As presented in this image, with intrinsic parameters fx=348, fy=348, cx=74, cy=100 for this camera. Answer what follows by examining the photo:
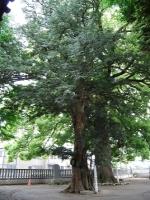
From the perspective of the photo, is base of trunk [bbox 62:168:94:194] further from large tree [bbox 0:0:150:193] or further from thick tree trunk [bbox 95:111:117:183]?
thick tree trunk [bbox 95:111:117:183]

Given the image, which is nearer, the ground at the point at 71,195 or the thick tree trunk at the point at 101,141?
the ground at the point at 71,195

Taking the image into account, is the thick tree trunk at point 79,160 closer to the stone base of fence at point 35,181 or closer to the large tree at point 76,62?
the large tree at point 76,62

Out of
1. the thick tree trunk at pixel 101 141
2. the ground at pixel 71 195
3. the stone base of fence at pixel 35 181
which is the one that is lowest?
the ground at pixel 71 195

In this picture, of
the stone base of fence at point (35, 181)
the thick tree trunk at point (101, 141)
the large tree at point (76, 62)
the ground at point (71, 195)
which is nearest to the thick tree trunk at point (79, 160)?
the large tree at point (76, 62)

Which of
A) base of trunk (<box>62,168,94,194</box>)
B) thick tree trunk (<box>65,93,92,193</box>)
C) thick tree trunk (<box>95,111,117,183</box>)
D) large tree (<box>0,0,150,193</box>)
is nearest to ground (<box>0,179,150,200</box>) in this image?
base of trunk (<box>62,168,94,194</box>)

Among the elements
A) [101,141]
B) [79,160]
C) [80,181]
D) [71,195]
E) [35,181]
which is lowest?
[71,195]

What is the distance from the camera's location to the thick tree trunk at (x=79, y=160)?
22188mm

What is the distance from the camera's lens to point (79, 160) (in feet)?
74.2

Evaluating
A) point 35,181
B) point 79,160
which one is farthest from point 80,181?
point 35,181

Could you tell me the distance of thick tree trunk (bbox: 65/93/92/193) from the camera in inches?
874

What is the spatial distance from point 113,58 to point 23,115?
28.2ft

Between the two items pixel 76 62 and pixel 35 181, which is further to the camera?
pixel 35 181

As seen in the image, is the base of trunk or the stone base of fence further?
the stone base of fence

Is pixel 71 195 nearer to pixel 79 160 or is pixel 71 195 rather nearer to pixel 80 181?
pixel 80 181
